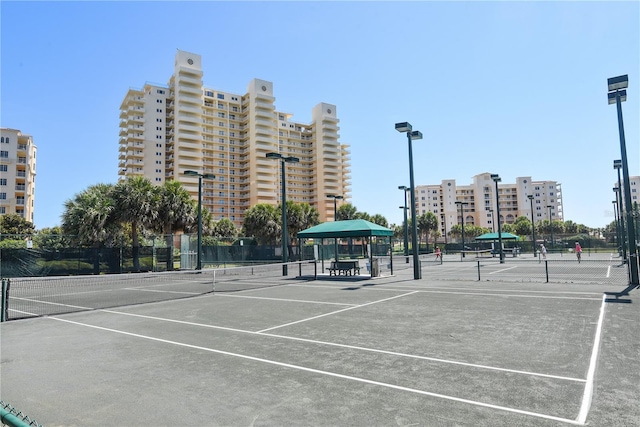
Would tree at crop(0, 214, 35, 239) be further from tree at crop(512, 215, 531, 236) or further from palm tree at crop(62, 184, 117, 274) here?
tree at crop(512, 215, 531, 236)

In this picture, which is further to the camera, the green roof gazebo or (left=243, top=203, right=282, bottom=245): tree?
(left=243, top=203, right=282, bottom=245): tree


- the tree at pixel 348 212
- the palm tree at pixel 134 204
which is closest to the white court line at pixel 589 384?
the palm tree at pixel 134 204

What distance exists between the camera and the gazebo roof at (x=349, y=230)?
878 inches

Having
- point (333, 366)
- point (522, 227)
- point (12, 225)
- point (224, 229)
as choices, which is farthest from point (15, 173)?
point (522, 227)

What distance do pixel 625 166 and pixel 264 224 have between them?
41442 millimetres

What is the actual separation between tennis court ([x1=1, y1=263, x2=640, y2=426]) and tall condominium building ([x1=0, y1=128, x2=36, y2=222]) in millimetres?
96539

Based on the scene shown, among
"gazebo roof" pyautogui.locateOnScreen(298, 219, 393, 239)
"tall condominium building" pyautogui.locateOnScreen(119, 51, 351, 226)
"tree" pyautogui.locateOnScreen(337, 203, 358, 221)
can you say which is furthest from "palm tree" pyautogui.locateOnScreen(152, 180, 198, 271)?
"tall condominium building" pyautogui.locateOnScreen(119, 51, 351, 226)

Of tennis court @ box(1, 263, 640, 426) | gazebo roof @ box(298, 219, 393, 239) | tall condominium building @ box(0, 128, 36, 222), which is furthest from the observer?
tall condominium building @ box(0, 128, 36, 222)

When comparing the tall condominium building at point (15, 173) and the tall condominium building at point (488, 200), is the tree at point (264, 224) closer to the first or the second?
the tall condominium building at point (15, 173)

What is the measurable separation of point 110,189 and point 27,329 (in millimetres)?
26800

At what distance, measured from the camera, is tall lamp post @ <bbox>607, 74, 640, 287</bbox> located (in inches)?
610

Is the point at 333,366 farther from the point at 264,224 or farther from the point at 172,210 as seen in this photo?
the point at 264,224

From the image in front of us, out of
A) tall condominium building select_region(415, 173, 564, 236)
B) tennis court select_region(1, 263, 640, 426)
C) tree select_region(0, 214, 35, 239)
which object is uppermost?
tall condominium building select_region(415, 173, 564, 236)

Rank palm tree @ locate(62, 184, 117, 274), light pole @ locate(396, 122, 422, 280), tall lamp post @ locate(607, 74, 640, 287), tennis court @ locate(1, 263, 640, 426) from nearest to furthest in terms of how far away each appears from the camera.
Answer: tennis court @ locate(1, 263, 640, 426) < tall lamp post @ locate(607, 74, 640, 287) < light pole @ locate(396, 122, 422, 280) < palm tree @ locate(62, 184, 117, 274)
